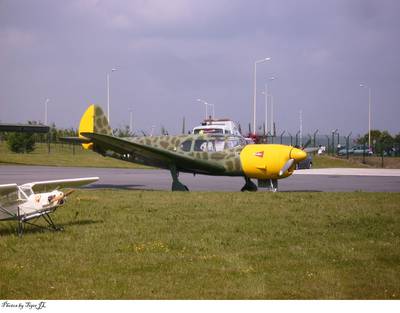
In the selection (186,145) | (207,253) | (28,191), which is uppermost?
(186,145)

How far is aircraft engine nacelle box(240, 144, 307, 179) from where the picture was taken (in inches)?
679

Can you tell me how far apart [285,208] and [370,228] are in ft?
9.30

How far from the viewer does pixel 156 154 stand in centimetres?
1859

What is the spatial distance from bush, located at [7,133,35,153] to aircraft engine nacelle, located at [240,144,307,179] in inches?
1483

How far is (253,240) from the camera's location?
966 cm

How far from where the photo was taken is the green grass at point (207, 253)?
6.87 metres

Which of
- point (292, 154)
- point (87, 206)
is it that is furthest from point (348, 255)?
point (292, 154)

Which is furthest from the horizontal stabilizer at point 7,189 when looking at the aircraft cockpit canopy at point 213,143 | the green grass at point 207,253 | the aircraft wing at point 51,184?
the aircraft cockpit canopy at point 213,143

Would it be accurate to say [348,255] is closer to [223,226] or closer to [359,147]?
[223,226]

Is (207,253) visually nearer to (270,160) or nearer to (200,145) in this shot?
(270,160)

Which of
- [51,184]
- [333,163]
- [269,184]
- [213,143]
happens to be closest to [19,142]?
[333,163]

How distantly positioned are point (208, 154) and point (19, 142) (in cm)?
3671

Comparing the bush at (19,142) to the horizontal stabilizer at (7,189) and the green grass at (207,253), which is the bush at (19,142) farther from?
the horizontal stabilizer at (7,189)

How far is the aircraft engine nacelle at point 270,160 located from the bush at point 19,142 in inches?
1483
